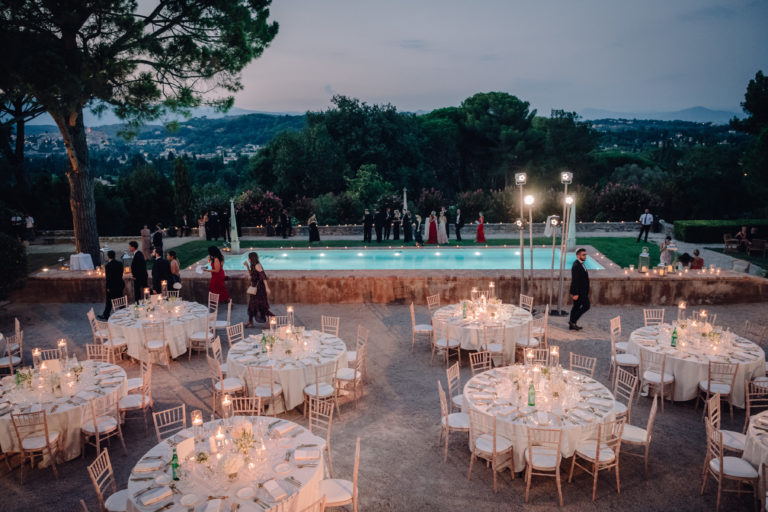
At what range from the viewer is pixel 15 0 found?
13.0m

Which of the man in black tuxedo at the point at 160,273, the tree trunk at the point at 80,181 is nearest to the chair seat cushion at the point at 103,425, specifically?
the man in black tuxedo at the point at 160,273

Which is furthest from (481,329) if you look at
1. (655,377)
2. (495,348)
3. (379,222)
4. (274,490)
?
(379,222)

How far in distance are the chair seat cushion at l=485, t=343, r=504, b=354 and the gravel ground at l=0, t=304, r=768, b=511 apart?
53 centimetres

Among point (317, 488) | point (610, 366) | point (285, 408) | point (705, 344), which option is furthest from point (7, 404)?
point (705, 344)

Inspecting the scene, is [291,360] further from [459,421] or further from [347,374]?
[459,421]

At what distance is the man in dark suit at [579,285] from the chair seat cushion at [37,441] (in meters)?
8.37

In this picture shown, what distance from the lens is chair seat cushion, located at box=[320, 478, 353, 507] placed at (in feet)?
16.1

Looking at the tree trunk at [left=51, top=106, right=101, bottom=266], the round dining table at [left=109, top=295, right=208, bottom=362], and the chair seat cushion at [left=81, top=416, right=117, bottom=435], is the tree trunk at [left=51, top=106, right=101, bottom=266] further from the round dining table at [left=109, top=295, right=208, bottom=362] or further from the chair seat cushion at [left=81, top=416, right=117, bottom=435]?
the chair seat cushion at [left=81, top=416, right=117, bottom=435]

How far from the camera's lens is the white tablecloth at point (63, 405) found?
609cm

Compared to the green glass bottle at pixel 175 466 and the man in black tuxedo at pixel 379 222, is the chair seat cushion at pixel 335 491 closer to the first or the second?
the green glass bottle at pixel 175 466

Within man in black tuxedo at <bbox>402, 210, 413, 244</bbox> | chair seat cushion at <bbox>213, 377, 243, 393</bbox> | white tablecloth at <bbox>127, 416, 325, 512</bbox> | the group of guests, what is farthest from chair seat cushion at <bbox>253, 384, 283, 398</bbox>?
man in black tuxedo at <bbox>402, 210, 413, 244</bbox>

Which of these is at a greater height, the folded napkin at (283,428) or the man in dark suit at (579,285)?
the man in dark suit at (579,285)

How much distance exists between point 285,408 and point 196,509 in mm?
3184

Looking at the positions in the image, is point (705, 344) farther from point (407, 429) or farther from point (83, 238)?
point (83, 238)
